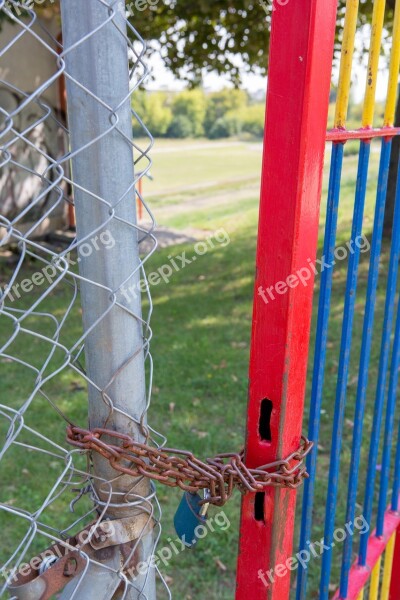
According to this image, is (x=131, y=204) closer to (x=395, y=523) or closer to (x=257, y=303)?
(x=257, y=303)

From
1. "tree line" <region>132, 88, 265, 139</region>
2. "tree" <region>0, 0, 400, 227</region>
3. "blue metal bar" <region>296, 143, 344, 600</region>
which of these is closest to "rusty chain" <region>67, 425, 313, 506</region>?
"blue metal bar" <region>296, 143, 344, 600</region>

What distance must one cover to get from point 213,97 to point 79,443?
123ft

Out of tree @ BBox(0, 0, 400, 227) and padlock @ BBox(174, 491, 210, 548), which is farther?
tree @ BBox(0, 0, 400, 227)

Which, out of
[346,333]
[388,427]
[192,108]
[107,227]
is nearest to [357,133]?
[346,333]

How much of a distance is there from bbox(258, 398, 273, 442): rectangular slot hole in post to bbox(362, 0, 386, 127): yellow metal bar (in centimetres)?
75

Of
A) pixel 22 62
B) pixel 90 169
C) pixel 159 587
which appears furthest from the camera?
pixel 22 62

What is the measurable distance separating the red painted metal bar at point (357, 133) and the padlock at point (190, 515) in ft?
2.67

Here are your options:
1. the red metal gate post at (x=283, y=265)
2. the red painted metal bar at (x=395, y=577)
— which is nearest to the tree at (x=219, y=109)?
the red painted metal bar at (x=395, y=577)

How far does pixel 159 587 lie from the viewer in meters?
2.89

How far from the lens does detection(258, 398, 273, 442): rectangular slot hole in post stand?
1.35 m

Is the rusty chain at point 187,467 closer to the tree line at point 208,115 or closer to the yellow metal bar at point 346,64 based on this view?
the yellow metal bar at point 346,64

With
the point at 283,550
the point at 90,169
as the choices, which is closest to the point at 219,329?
the point at 283,550

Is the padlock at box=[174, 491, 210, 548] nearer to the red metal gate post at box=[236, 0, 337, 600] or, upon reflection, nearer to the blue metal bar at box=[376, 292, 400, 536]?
the red metal gate post at box=[236, 0, 337, 600]

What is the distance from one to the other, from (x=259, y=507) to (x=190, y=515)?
0.16 m
